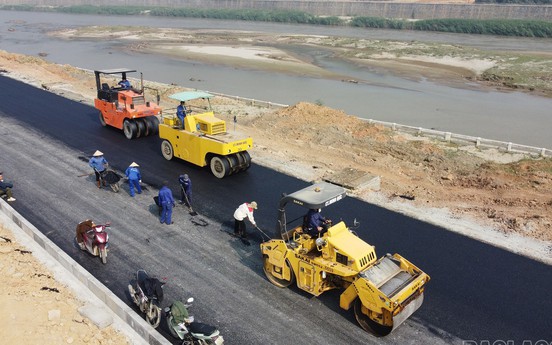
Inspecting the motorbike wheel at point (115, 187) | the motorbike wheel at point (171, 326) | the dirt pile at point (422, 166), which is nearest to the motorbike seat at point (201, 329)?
the motorbike wheel at point (171, 326)

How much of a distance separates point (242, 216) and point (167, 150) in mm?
6650

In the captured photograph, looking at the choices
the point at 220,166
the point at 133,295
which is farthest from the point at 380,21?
the point at 133,295

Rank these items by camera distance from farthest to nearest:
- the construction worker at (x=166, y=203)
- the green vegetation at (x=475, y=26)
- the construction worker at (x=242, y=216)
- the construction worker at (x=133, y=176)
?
1. the green vegetation at (x=475, y=26)
2. the construction worker at (x=133, y=176)
3. the construction worker at (x=166, y=203)
4. the construction worker at (x=242, y=216)

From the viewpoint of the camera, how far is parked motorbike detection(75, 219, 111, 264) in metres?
10.2

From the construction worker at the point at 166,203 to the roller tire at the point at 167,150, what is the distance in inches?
187

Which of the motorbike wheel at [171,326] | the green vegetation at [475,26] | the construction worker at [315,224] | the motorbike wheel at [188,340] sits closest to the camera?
the motorbike wheel at [188,340]

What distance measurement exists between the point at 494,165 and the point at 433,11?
101m

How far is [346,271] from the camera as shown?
8.38 metres

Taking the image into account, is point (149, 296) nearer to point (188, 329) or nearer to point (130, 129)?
point (188, 329)

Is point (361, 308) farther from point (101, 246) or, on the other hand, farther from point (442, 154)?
point (442, 154)

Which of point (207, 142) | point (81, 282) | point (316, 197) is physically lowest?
point (81, 282)

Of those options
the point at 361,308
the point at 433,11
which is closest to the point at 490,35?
the point at 433,11

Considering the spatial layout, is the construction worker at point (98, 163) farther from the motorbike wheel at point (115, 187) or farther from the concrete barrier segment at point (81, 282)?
the concrete barrier segment at point (81, 282)

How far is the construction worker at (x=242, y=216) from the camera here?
36.5 feet
